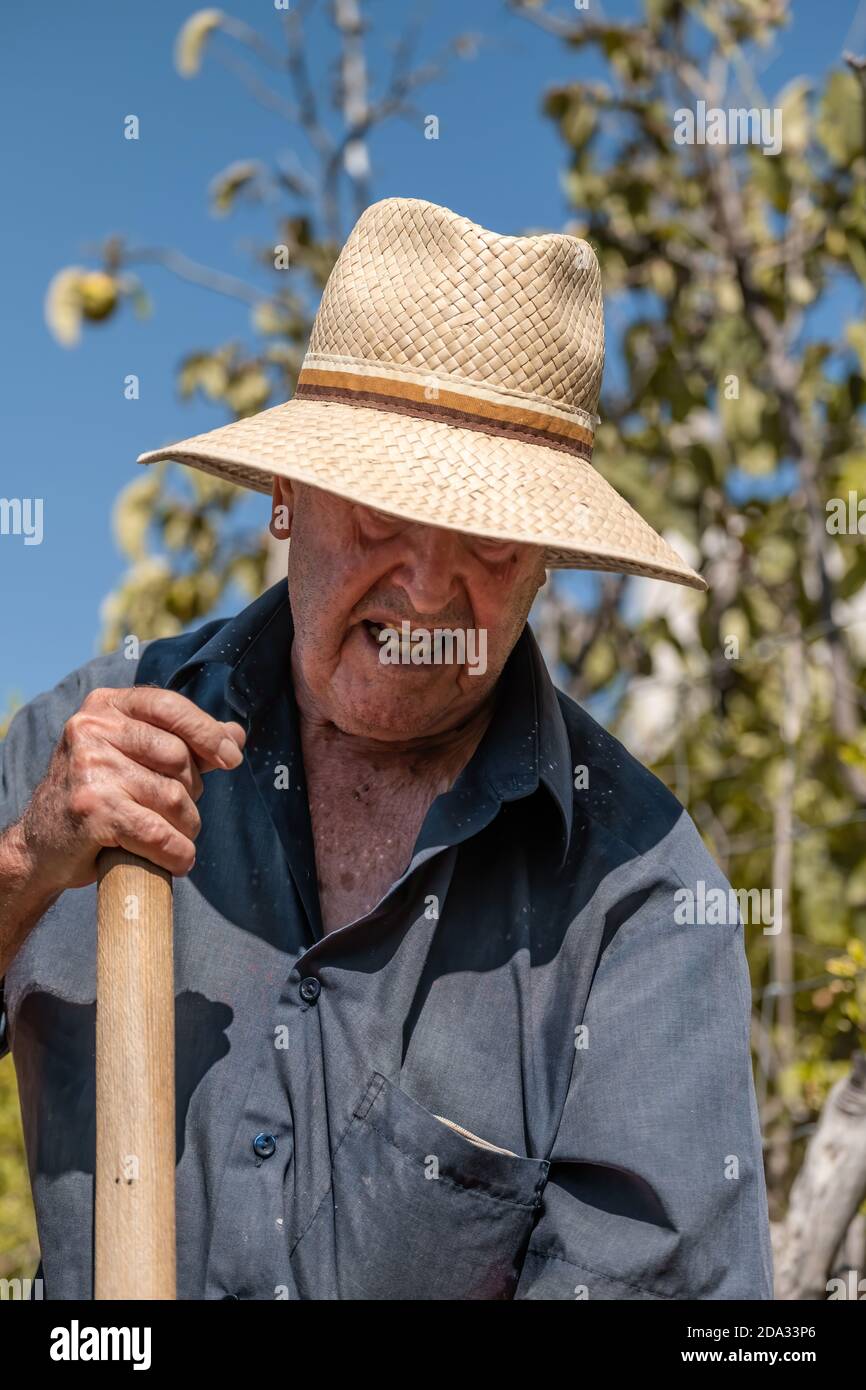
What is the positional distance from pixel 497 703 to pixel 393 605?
0.27 m

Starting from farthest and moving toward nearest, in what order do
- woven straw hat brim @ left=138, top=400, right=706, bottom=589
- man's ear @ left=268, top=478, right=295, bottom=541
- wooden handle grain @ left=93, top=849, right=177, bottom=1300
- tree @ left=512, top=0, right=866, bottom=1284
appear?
tree @ left=512, top=0, right=866, bottom=1284, man's ear @ left=268, top=478, right=295, bottom=541, woven straw hat brim @ left=138, top=400, right=706, bottom=589, wooden handle grain @ left=93, top=849, right=177, bottom=1300

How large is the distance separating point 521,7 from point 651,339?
1091 millimetres

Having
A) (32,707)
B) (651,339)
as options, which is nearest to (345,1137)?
(32,707)

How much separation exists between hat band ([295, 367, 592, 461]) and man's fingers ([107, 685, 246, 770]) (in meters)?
0.48

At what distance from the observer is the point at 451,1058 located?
1.80 metres

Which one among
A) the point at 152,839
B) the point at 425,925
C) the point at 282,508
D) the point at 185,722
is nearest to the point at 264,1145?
the point at 425,925

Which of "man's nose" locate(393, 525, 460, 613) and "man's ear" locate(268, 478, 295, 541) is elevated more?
"man's ear" locate(268, 478, 295, 541)

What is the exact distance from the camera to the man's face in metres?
1.78

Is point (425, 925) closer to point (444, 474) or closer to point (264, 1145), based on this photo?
point (264, 1145)

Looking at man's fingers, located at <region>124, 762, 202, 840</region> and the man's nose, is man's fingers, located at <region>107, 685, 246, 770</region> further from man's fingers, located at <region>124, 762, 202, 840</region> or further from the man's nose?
the man's nose

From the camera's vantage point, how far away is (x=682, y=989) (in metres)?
1.79

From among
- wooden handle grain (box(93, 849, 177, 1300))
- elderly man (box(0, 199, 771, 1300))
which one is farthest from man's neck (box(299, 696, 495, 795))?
wooden handle grain (box(93, 849, 177, 1300))

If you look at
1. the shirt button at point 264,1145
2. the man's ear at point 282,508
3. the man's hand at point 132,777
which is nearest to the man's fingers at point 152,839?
A: the man's hand at point 132,777
